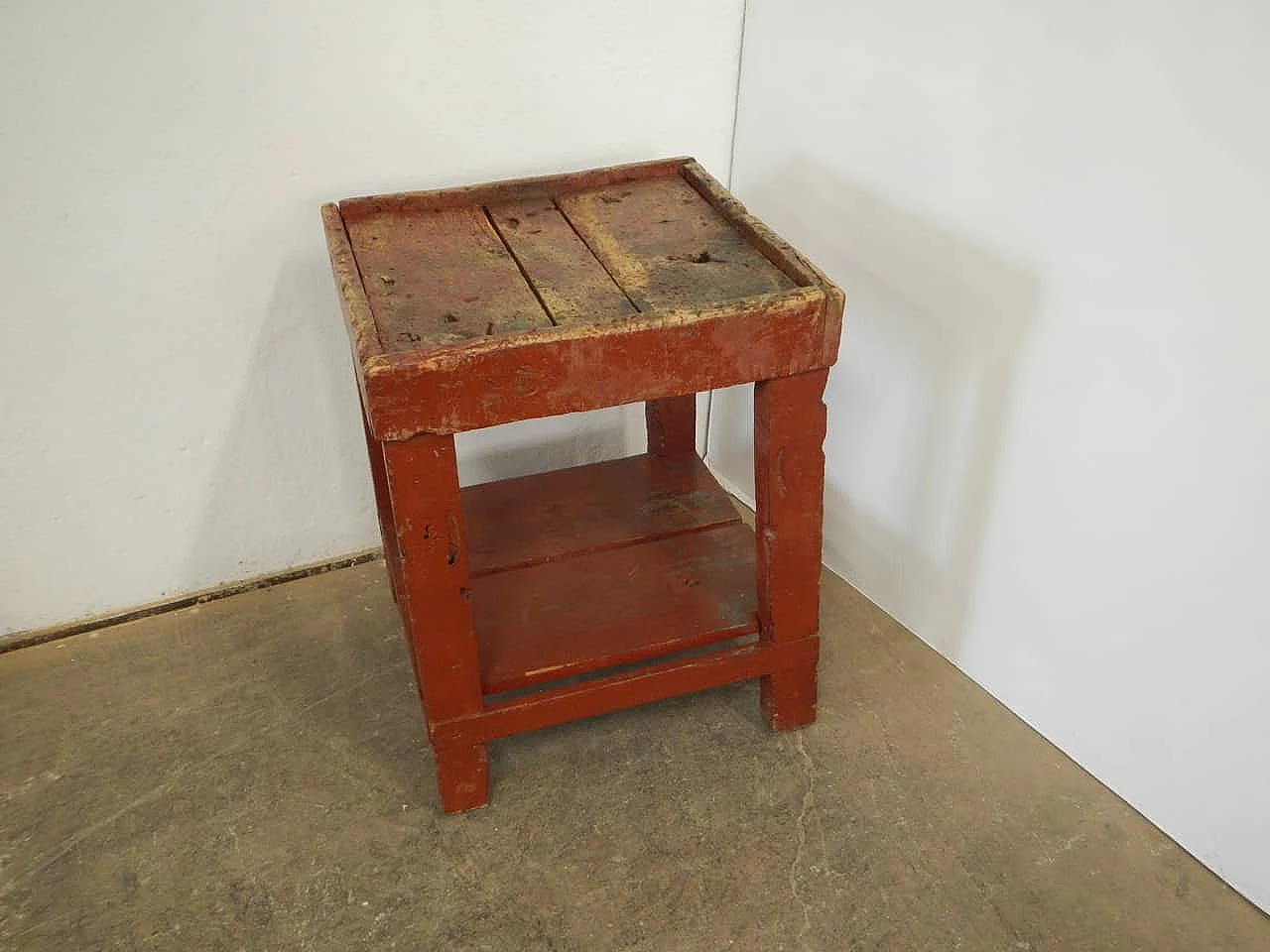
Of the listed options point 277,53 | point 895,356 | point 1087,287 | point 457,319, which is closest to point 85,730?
point 457,319

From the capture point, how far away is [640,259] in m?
1.34

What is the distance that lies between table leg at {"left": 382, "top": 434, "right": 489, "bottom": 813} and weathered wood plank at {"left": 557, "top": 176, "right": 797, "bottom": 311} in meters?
0.29

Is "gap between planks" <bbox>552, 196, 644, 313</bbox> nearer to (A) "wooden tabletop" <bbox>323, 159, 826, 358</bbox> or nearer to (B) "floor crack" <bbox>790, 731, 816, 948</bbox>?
(A) "wooden tabletop" <bbox>323, 159, 826, 358</bbox>

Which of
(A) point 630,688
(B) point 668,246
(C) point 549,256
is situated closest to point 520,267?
(C) point 549,256

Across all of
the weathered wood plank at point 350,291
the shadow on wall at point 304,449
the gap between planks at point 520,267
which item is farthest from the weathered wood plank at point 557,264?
the shadow on wall at point 304,449

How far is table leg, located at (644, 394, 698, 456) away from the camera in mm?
1730

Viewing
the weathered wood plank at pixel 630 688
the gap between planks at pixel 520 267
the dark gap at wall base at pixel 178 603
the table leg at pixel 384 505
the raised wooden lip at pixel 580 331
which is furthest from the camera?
the dark gap at wall base at pixel 178 603

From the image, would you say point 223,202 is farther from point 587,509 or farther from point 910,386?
point 910,386

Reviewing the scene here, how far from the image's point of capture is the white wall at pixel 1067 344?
1165 millimetres

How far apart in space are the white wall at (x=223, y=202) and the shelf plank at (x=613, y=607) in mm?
433

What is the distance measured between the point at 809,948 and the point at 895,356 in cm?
78

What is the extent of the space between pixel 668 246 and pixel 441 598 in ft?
1.62

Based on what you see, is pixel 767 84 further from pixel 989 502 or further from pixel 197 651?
pixel 197 651

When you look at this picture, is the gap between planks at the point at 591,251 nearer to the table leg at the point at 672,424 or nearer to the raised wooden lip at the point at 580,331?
the raised wooden lip at the point at 580,331
